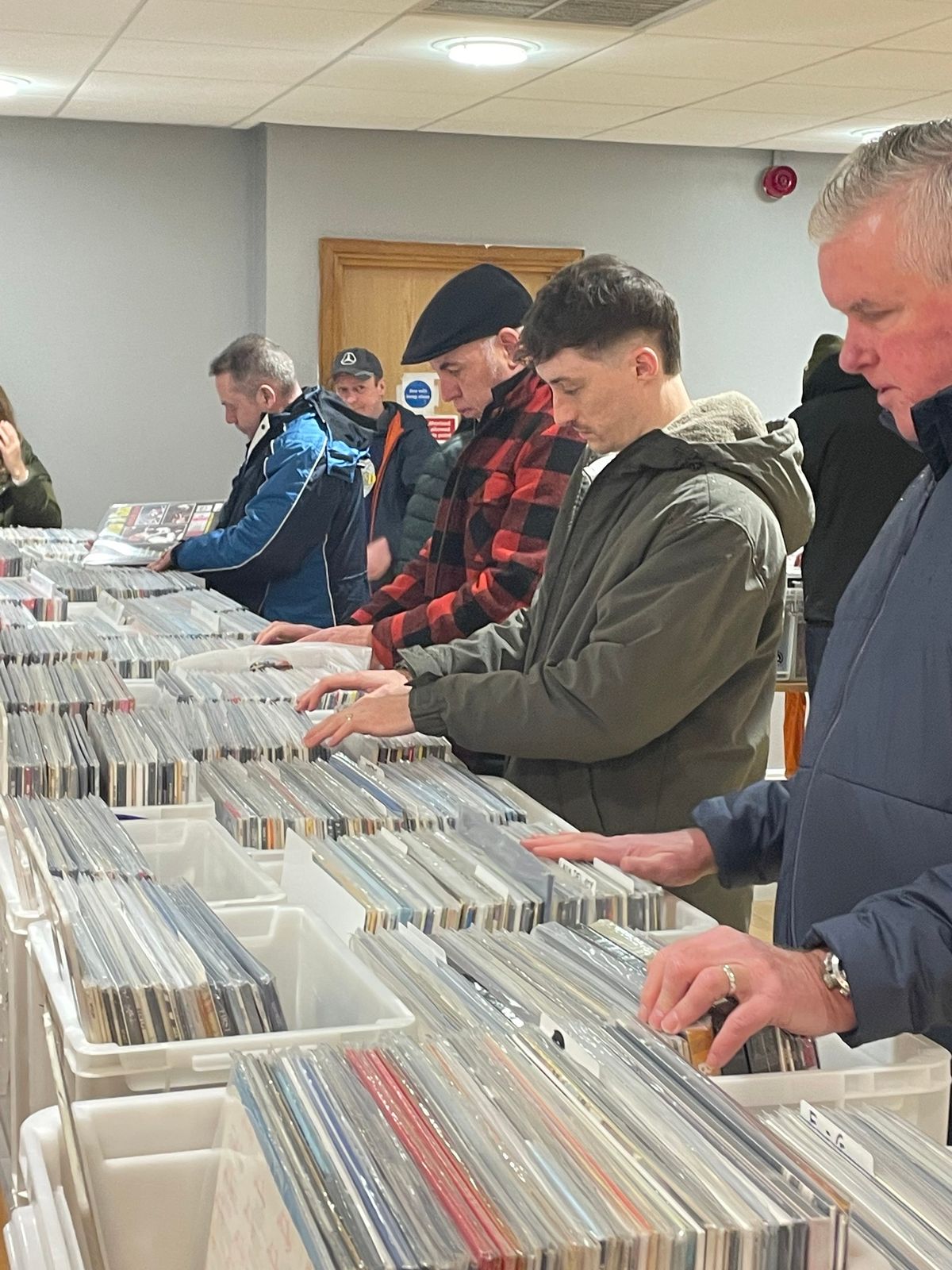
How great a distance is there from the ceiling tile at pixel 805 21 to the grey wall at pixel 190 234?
254cm

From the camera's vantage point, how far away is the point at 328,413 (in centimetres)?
460

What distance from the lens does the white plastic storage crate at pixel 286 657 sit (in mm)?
2582

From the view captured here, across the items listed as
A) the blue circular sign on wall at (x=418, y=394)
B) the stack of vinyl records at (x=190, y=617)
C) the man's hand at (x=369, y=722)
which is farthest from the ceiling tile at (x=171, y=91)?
the man's hand at (x=369, y=722)

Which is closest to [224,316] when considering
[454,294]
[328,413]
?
[328,413]

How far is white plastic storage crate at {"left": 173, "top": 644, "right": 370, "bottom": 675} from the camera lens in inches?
102

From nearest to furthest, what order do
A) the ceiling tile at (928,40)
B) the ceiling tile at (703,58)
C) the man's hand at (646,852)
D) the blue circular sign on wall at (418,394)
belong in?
1. the man's hand at (646,852)
2. the ceiling tile at (928,40)
3. the ceiling tile at (703,58)
4. the blue circular sign on wall at (418,394)

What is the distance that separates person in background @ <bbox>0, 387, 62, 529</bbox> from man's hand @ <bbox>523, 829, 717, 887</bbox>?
14.7 feet

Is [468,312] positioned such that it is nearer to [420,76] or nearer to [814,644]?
[814,644]

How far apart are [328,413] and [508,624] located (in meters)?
2.43

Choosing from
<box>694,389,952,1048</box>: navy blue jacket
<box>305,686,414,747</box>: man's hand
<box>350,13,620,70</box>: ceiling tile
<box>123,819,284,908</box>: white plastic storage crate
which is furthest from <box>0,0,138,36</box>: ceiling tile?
<box>694,389,952,1048</box>: navy blue jacket

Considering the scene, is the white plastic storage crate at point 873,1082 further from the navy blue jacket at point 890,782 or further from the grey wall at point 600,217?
the grey wall at point 600,217

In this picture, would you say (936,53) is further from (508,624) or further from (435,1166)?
(435,1166)

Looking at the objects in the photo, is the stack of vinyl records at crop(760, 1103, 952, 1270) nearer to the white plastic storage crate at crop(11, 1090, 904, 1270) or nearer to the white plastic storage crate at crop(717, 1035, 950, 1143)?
the white plastic storage crate at crop(717, 1035, 950, 1143)

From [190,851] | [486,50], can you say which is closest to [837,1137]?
[190,851]
